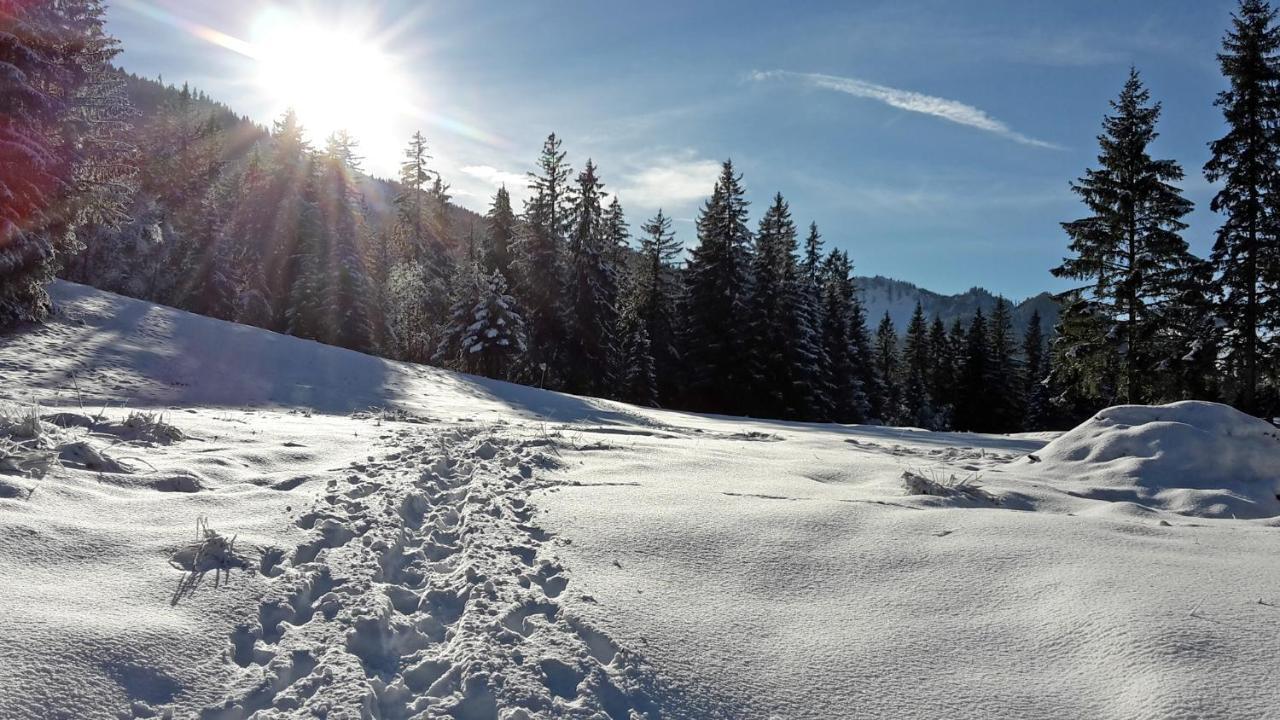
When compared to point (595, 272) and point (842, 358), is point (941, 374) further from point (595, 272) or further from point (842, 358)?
point (595, 272)

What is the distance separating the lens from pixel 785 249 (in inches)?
1292

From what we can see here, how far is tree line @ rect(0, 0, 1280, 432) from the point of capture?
1390 centimetres

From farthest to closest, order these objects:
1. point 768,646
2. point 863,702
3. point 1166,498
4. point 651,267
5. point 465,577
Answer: point 651,267
point 1166,498
point 465,577
point 768,646
point 863,702

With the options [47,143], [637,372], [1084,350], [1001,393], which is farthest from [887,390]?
[47,143]

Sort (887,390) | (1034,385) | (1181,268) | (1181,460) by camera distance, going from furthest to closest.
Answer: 1. (1034,385)
2. (887,390)
3. (1181,268)
4. (1181,460)

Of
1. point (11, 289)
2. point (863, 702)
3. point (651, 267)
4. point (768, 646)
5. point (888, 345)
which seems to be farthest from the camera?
point (888, 345)

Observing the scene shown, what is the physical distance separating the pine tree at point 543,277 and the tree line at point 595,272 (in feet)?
0.38

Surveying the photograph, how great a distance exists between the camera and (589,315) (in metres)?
30.4

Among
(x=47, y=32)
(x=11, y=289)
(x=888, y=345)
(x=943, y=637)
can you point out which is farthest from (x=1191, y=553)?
(x=888, y=345)

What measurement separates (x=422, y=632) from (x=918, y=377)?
2070 inches

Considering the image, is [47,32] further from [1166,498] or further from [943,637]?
Answer: [1166,498]

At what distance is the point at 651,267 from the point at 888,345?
114 ft

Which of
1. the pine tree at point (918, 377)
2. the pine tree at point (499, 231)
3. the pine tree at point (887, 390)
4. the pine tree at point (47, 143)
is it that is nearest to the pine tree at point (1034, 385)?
the pine tree at point (918, 377)

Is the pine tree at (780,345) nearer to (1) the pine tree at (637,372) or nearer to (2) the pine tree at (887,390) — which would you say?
(1) the pine tree at (637,372)
